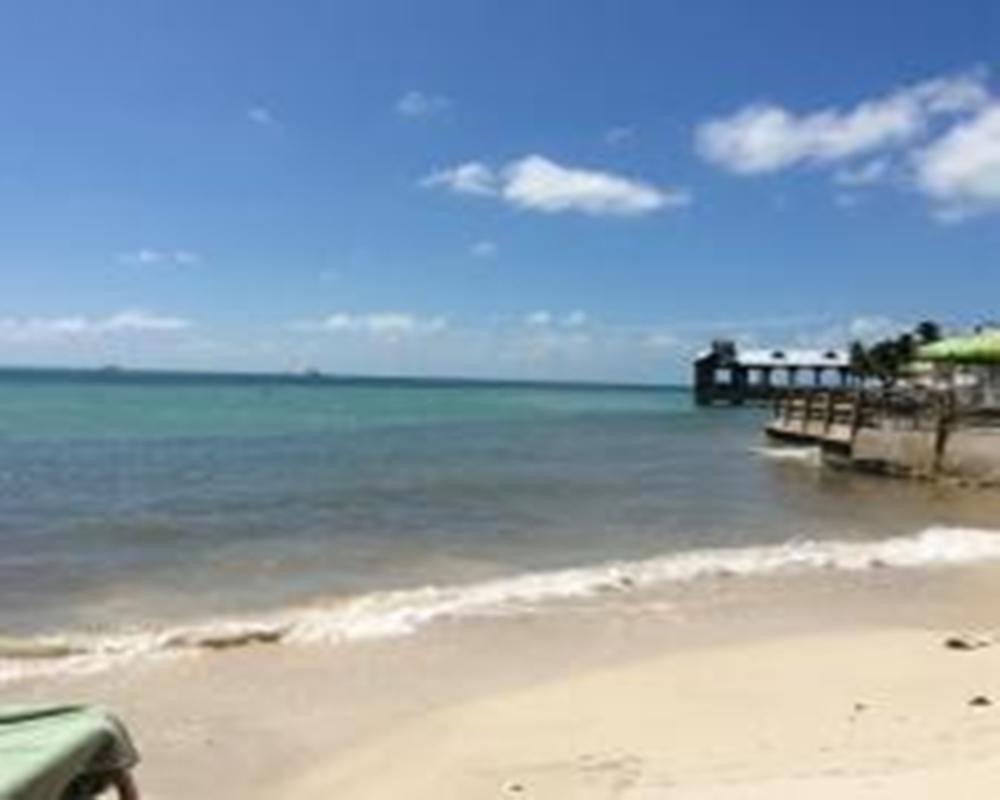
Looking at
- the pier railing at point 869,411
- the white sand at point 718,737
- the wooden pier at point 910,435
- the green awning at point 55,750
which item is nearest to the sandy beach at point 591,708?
the white sand at point 718,737

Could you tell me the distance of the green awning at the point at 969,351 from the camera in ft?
130

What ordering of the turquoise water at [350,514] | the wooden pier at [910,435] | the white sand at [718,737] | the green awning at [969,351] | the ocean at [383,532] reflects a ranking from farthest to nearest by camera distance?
the green awning at [969,351], the wooden pier at [910,435], the turquoise water at [350,514], the ocean at [383,532], the white sand at [718,737]

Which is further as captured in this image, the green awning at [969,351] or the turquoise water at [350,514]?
the green awning at [969,351]

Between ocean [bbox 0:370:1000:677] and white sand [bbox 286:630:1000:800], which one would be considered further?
ocean [bbox 0:370:1000:677]

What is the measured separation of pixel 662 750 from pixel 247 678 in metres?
4.10

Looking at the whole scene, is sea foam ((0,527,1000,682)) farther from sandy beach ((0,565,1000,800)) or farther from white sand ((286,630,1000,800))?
white sand ((286,630,1000,800))

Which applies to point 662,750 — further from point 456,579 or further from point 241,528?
point 241,528

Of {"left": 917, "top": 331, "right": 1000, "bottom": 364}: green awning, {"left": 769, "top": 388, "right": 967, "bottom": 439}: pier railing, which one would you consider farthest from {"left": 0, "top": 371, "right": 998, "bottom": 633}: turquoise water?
{"left": 917, "top": 331, "right": 1000, "bottom": 364}: green awning

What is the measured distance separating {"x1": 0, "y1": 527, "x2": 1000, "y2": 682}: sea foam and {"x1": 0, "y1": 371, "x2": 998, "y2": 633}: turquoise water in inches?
30.5

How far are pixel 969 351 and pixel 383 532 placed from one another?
72.6 ft

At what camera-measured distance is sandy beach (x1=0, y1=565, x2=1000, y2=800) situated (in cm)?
830

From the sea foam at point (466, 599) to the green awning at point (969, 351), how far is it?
18253 millimetres

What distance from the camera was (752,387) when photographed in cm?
9800

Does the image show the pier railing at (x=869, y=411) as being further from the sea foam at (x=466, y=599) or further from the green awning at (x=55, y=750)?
the green awning at (x=55, y=750)
